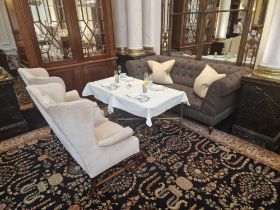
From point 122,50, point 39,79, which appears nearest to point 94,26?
point 122,50

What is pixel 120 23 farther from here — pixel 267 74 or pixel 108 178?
pixel 108 178

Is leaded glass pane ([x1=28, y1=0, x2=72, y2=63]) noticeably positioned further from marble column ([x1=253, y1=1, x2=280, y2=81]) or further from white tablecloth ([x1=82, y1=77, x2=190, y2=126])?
marble column ([x1=253, y1=1, x2=280, y2=81])

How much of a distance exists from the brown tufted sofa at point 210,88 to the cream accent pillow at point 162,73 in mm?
136

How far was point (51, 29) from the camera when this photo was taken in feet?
11.2

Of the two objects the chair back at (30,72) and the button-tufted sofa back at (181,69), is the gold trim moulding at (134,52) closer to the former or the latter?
the button-tufted sofa back at (181,69)

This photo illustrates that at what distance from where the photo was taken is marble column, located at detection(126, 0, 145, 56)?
3979 millimetres

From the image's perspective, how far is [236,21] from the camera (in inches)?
123

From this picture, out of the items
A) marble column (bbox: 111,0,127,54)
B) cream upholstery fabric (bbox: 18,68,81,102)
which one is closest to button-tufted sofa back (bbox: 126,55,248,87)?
marble column (bbox: 111,0,127,54)

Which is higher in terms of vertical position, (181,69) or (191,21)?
(191,21)

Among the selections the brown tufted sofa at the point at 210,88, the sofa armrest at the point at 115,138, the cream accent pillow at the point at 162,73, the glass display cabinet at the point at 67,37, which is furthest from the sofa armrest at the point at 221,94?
A: the glass display cabinet at the point at 67,37

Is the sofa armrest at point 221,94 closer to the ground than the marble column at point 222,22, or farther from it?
closer to the ground

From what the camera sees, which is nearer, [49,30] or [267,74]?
[267,74]

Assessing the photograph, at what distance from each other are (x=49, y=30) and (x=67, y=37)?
0.31 metres

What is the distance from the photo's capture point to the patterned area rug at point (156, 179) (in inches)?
72.1
